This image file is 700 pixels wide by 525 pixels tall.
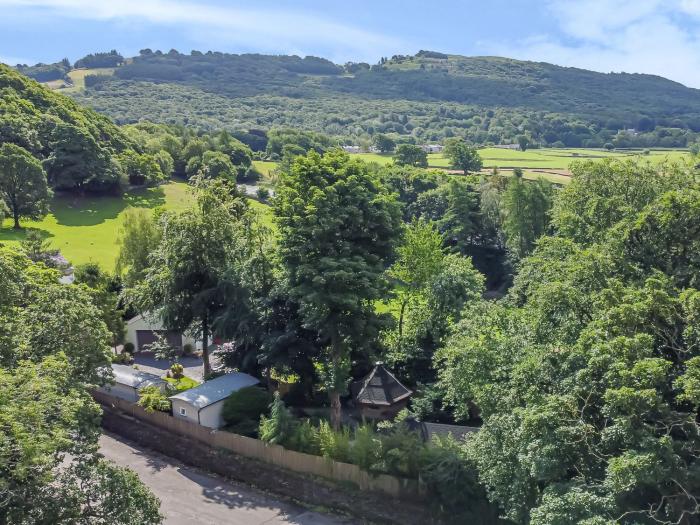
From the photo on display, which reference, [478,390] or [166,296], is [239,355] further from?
[478,390]

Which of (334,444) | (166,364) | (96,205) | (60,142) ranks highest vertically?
(60,142)

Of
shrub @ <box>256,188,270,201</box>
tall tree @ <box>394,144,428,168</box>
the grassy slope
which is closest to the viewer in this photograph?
the grassy slope

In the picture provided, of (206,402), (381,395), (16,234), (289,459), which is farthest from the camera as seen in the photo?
(16,234)

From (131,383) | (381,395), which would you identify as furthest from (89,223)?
(381,395)

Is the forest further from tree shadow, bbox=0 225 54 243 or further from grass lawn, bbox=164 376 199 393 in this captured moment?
tree shadow, bbox=0 225 54 243

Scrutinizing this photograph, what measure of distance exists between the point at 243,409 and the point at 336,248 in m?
8.14

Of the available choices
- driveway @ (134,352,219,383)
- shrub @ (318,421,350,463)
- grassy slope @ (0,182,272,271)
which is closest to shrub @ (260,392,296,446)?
shrub @ (318,421,350,463)

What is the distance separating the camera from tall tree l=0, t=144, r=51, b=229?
5744cm

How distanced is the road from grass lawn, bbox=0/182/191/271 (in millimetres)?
24118

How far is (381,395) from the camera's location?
27.7m

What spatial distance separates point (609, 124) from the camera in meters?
174

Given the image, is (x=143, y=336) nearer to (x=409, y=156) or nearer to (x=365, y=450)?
(x=365, y=450)

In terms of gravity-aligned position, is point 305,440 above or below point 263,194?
below

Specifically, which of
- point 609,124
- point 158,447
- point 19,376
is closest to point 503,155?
point 609,124
